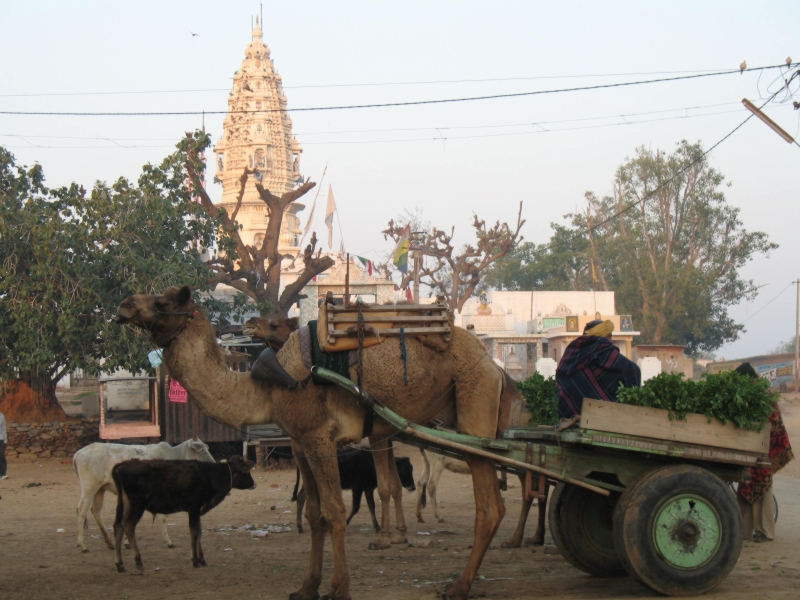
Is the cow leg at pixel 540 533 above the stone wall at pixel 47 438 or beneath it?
beneath

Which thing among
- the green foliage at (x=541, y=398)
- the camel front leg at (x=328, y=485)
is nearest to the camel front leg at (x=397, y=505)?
the green foliage at (x=541, y=398)

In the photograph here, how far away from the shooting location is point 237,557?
978 cm

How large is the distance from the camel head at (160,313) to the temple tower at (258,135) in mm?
37421

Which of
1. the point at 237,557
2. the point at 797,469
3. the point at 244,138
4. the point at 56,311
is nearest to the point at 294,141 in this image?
the point at 244,138

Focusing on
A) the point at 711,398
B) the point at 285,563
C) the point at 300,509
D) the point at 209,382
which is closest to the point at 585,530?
the point at 711,398

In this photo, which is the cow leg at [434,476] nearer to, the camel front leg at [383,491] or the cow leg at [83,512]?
the camel front leg at [383,491]

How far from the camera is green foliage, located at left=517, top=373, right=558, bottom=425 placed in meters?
9.16

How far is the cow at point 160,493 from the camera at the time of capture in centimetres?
930

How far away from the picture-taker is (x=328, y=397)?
7445 millimetres

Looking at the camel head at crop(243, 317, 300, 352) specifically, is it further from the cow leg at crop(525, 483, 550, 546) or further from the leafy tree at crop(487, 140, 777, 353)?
the leafy tree at crop(487, 140, 777, 353)

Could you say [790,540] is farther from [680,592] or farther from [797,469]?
[797,469]

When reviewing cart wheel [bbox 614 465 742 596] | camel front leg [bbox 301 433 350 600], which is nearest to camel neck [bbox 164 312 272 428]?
camel front leg [bbox 301 433 350 600]

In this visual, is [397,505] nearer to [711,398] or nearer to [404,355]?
[404,355]

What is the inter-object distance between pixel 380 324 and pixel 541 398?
2.47 meters
